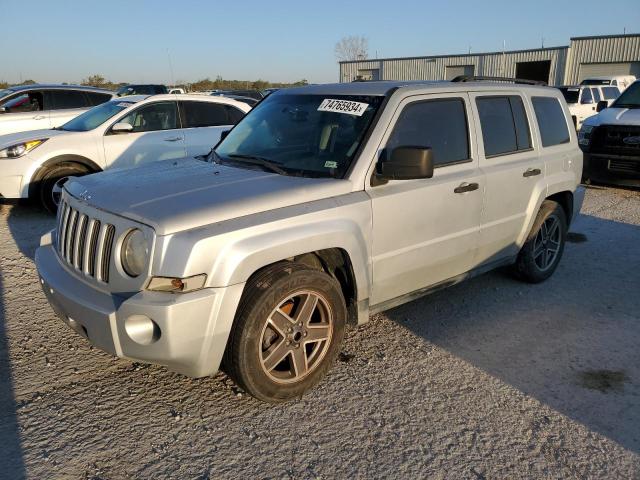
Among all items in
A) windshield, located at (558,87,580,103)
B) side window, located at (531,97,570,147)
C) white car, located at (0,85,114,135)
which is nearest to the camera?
side window, located at (531,97,570,147)

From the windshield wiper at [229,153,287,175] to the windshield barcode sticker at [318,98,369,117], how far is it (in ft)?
1.91

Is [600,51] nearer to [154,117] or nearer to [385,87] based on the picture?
[154,117]

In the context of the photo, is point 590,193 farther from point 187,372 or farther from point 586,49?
point 586,49

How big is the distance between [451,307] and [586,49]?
36.1m

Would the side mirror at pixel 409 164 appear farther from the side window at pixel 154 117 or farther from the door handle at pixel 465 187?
the side window at pixel 154 117

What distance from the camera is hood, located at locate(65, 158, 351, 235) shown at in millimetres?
2775

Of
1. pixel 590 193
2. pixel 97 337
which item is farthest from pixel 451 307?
pixel 590 193

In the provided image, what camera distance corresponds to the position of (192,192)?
3064 mm

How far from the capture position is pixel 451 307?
461 cm

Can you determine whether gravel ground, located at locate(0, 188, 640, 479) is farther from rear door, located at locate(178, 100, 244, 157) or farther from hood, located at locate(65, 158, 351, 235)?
rear door, located at locate(178, 100, 244, 157)

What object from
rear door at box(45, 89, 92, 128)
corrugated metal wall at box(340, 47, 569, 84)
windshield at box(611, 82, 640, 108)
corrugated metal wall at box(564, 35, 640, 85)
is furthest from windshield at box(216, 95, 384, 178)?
corrugated metal wall at box(564, 35, 640, 85)

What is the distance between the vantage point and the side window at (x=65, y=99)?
35.6 feet

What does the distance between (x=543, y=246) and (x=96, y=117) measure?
21.0 feet

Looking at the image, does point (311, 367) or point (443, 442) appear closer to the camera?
point (443, 442)
